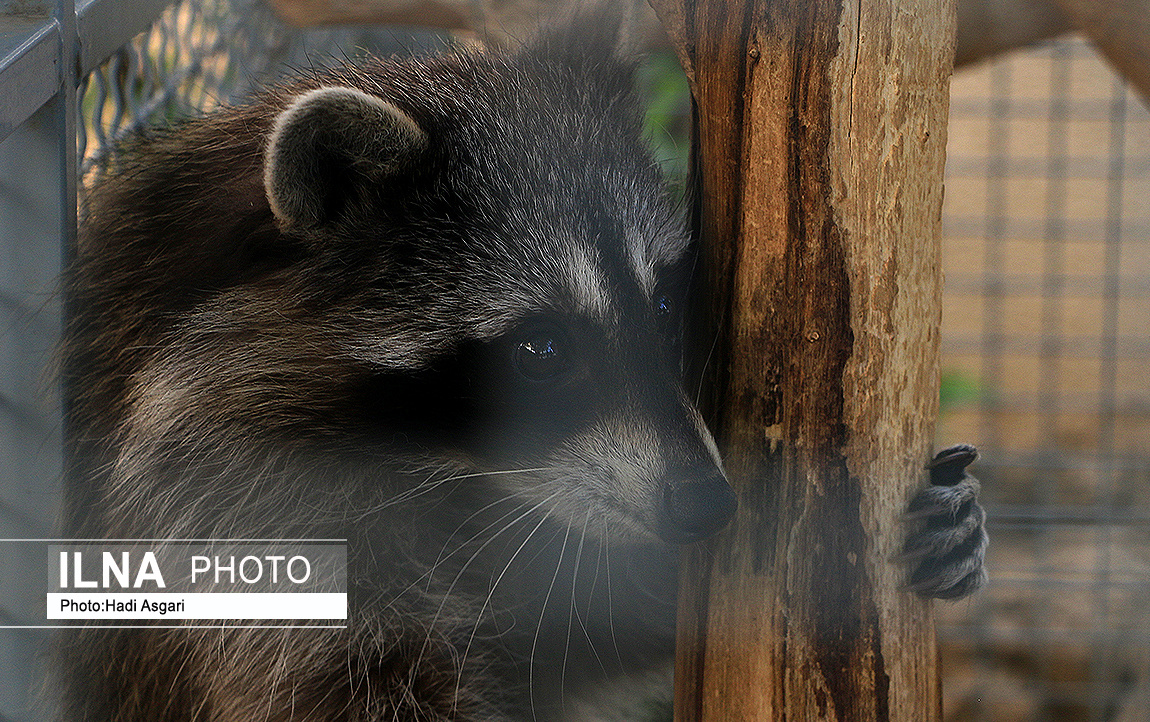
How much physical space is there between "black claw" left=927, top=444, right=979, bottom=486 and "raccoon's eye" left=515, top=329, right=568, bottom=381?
1.45ft

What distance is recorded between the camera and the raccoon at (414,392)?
1.22 m

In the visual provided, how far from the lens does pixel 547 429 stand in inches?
48.3

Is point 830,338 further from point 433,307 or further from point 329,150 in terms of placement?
point 329,150

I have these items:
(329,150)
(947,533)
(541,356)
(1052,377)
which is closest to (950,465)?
(947,533)

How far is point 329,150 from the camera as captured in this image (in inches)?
46.8

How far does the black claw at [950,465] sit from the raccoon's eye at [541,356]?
0.44 metres

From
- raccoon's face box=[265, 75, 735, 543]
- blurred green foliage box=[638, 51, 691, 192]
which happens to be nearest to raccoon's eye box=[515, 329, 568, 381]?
raccoon's face box=[265, 75, 735, 543]

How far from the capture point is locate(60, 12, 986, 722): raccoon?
1.22 meters

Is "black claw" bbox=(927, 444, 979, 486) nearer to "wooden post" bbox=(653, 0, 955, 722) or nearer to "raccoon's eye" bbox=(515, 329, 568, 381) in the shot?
"wooden post" bbox=(653, 0, 955, 722)

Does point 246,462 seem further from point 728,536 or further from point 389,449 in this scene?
point 728,536

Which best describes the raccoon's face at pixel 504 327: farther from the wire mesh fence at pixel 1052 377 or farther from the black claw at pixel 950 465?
the wire mesh fence at pixel 1052 377

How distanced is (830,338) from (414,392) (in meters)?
0.48

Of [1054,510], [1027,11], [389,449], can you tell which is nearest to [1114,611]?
[1054,510]

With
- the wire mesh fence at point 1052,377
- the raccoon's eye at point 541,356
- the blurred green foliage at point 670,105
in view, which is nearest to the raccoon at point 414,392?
the raccoon's eye at point 541,356
